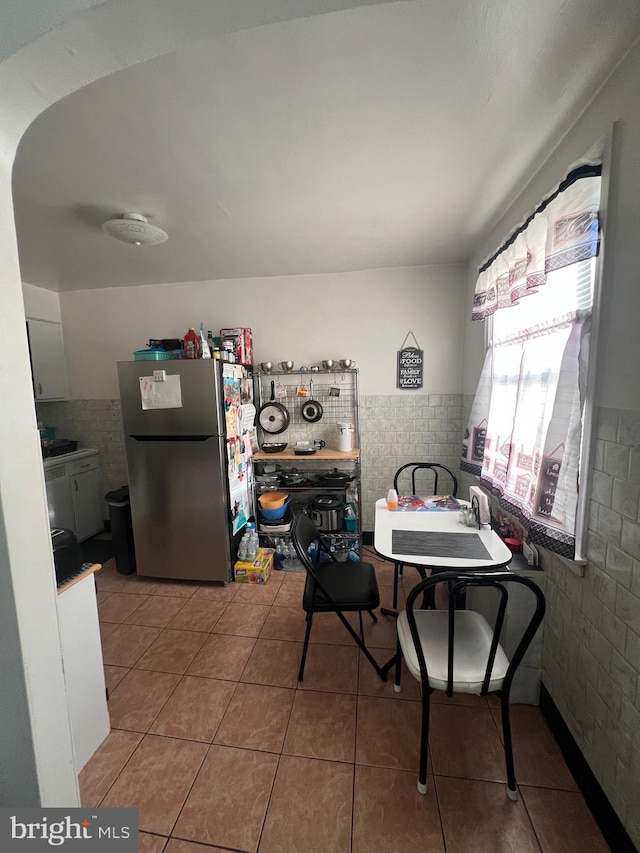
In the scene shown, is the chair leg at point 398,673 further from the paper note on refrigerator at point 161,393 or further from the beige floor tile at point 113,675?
the paper note on refrigerator at point 161,393

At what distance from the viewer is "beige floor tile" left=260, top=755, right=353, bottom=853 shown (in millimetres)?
1015

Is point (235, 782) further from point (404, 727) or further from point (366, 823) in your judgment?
point (404, 727)

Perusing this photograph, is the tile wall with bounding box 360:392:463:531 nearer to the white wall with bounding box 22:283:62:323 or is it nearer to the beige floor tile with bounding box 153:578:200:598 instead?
the beige floor tile with bounding box 153:578:200:598

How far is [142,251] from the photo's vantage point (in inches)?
90.9

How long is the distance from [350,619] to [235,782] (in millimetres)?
989

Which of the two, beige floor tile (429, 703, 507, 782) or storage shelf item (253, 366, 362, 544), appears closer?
beige floor tile (429, 703, 507, 782)

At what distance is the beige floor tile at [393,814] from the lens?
101 centimetres

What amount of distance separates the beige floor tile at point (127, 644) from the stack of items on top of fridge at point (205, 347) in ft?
A: 5.84

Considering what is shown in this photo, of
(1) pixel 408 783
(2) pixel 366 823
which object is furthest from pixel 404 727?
(2) pixel 366 823

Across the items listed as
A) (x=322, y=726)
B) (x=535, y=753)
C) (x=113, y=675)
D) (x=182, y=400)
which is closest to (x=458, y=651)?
(x=535, y=753)

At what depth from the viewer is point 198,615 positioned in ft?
6.88

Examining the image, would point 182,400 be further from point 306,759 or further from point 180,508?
point 306,759

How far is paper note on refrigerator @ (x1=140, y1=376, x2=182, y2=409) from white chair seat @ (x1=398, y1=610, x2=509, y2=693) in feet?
6.28

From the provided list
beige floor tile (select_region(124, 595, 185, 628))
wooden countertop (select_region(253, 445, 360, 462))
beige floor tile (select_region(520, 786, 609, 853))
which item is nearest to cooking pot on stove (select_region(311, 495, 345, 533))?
wooden countertop (select_region(253, 445, 360, 462))
